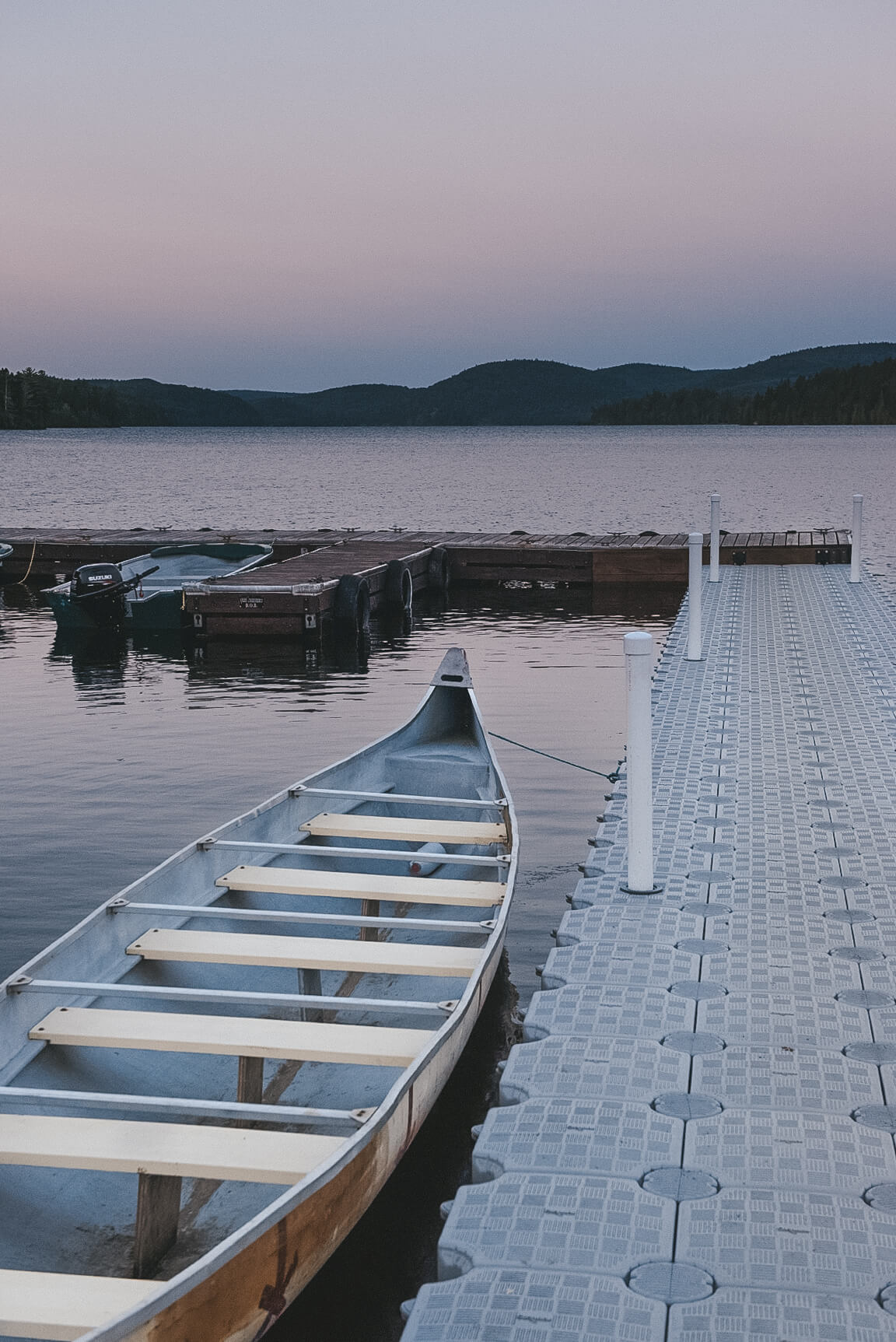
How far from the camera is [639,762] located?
6223 mm

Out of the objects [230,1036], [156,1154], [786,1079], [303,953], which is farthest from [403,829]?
[156,1154]

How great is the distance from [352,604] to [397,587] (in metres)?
3.14

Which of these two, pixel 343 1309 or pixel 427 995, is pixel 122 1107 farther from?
pixel 427 995

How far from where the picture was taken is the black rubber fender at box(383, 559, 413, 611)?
24.9m

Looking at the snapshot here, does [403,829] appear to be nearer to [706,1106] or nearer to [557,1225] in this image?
[706,1106]

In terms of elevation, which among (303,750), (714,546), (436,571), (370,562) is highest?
(714,546)

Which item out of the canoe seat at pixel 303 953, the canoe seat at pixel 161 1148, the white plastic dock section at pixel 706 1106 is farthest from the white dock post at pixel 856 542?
the canoe seat at pixel 161 1148

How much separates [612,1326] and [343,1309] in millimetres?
1923

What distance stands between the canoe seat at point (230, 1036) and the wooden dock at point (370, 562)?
1671 centimetres

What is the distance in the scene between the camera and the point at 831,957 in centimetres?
542

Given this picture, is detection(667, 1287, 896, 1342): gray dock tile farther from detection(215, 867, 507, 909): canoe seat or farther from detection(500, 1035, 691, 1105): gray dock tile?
detection(215, 867, 507, 909): canoe seat

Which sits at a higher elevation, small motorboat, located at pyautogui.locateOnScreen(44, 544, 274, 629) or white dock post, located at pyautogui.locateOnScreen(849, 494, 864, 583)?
white dock post, located at pyautogui.locateOnScreen(849, 494, 864, 583)

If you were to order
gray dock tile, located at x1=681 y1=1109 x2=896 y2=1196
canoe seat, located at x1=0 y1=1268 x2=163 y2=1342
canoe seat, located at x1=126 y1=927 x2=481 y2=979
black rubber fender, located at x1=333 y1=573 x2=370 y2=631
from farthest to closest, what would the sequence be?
black rubber fender, located at x1=333 y1=573 x2=370 y2=631, canoe seat, located at x1=126 y1=927 x2=481 y2=979, gray dock tile, located at x1=681 y1=1109 x2=896 y2=1196, canoe seat, located at x1=0 y1=1268 x2=163 y2=1342

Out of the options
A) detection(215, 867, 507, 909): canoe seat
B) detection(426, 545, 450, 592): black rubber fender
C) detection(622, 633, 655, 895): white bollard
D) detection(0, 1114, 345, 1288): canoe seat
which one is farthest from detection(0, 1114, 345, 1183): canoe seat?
detection(426, 545, 450, 592): black rubber fender
